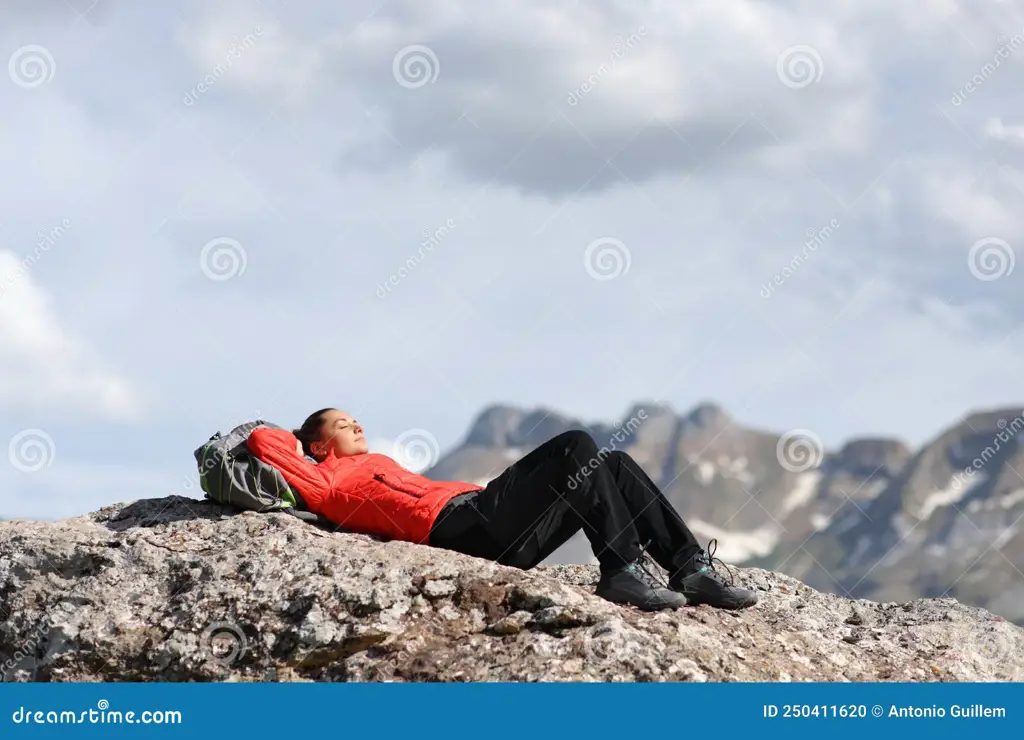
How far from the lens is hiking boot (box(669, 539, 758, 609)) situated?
8.03 m

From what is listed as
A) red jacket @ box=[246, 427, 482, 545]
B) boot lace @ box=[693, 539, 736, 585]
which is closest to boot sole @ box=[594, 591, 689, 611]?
boot lace @ box=[693, 539, 736, 585]

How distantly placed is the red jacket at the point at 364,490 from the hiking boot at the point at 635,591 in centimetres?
136

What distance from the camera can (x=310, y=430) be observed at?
352 inches

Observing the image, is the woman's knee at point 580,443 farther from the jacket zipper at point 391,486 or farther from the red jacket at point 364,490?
the jacket zipper at point 391,486

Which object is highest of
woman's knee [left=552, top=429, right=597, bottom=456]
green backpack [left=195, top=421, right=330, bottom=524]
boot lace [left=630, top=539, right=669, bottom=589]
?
green backpack [left=195, top=421, right=330, bottom=524]

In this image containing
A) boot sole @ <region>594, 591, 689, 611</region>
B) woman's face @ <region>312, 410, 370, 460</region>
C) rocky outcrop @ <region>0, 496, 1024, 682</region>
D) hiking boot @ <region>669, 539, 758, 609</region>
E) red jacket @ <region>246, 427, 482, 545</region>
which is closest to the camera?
rocky outcrop @ <region>0, 496, 1024, 682</region>

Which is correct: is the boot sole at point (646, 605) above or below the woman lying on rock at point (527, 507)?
below

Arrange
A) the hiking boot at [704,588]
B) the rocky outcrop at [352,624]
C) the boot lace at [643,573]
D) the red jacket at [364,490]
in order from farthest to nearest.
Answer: the red jacket at [364,490] → the hiking boot at [704,588] → the boot lace at [643,573] → the rocky outcrop at [352,624]

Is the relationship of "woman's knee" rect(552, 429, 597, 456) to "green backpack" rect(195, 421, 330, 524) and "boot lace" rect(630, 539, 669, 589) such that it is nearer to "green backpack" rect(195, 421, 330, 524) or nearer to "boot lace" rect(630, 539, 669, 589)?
"boot lace" rect(630, 539, 669, 589)

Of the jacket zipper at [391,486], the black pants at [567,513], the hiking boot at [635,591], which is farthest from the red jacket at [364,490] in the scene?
the hiking boot at [635,591]

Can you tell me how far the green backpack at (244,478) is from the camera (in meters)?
8.57

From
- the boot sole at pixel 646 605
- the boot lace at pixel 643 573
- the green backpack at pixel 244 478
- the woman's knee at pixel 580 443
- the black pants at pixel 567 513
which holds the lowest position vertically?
the boot sole at pixel 646 605

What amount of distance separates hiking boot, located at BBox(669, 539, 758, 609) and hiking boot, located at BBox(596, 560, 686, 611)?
172mm

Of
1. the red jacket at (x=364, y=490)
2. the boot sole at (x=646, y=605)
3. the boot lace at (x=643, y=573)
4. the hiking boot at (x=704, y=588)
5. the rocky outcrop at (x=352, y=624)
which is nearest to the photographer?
the rocky outcrop at (x=352, y=624)
